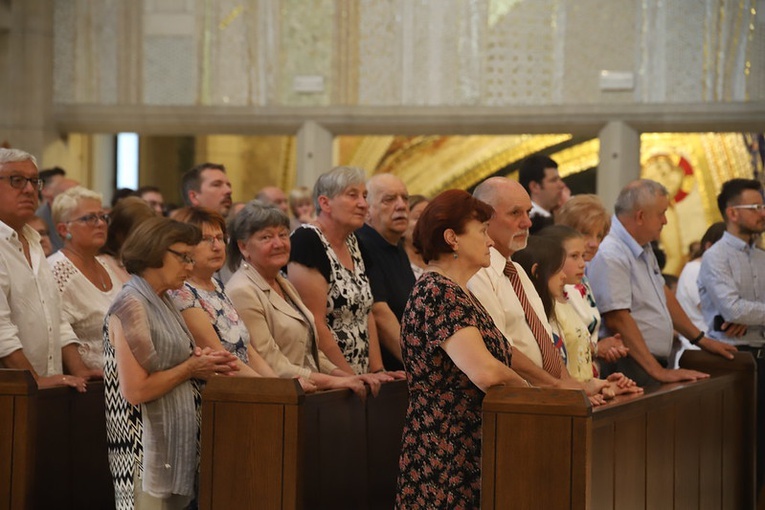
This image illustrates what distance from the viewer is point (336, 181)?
5539mm

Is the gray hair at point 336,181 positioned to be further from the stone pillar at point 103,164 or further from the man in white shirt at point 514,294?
the stone pillar at point 103,164

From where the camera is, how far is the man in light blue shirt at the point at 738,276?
6.93m

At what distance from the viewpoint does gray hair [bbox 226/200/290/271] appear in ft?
16.5

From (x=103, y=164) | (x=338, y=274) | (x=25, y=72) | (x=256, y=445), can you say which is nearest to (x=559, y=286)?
(x=338, y=274)

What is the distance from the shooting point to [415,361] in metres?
3.98

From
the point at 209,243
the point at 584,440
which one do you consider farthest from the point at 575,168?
the point at 584,440

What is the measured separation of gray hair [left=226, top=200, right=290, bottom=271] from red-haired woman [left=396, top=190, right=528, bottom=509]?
1167 mm

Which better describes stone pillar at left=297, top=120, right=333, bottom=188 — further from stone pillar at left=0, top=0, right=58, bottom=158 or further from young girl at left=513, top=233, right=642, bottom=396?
young girl at left=513, top=233, right=642, bottom=396

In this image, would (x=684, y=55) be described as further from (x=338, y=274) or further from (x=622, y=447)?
(x=622, y=447)

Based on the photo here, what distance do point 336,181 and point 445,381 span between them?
1788 mm

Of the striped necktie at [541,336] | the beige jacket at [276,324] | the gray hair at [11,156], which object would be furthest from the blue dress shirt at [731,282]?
the gray hair at [11,156]

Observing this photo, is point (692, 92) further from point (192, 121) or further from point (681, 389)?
point (681, 389)

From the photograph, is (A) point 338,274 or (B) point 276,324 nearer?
(B) point 276,324

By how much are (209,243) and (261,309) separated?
348mm
